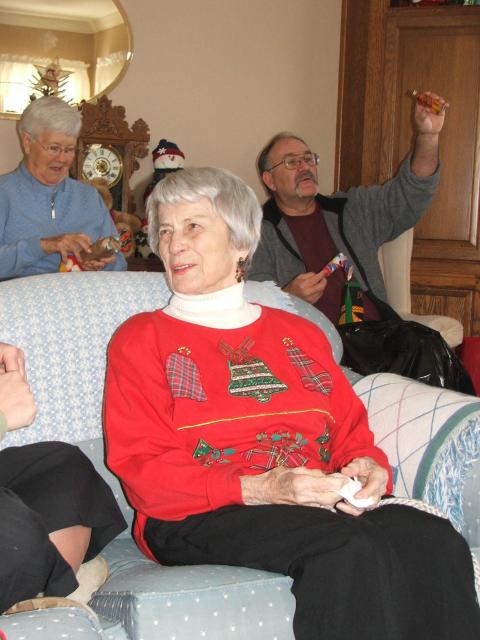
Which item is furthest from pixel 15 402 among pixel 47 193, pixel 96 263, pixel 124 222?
pixel 124 222

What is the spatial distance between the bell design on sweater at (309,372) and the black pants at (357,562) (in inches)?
12.4

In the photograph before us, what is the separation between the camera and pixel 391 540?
1.34 meters

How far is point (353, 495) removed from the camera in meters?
1.44

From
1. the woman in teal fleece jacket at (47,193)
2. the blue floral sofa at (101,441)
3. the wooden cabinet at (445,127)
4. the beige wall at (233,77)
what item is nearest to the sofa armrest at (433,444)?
the blue floral sofa at (101,441)

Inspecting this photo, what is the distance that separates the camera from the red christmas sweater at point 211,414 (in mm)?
1476

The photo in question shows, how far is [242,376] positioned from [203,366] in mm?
78

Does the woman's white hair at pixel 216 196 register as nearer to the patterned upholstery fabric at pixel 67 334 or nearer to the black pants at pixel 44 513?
the patterned upholstery fabric at pixel 67 334

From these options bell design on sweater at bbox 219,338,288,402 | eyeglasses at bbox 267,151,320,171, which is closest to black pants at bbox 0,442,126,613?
bell design on sweater at bbox 219,338,288,402

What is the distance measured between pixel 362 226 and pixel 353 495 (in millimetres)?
1720

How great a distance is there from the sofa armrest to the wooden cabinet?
2.16 meters

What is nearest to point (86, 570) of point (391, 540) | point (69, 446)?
point (69, 446)

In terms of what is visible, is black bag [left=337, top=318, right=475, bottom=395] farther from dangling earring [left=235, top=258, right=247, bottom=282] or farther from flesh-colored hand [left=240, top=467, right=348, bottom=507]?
flesh-colored hand [left=240, top=467, right=348, bottom=507]

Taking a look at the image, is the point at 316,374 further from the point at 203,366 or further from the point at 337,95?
the point at 337,95

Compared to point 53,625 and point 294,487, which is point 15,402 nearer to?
point 53,625
